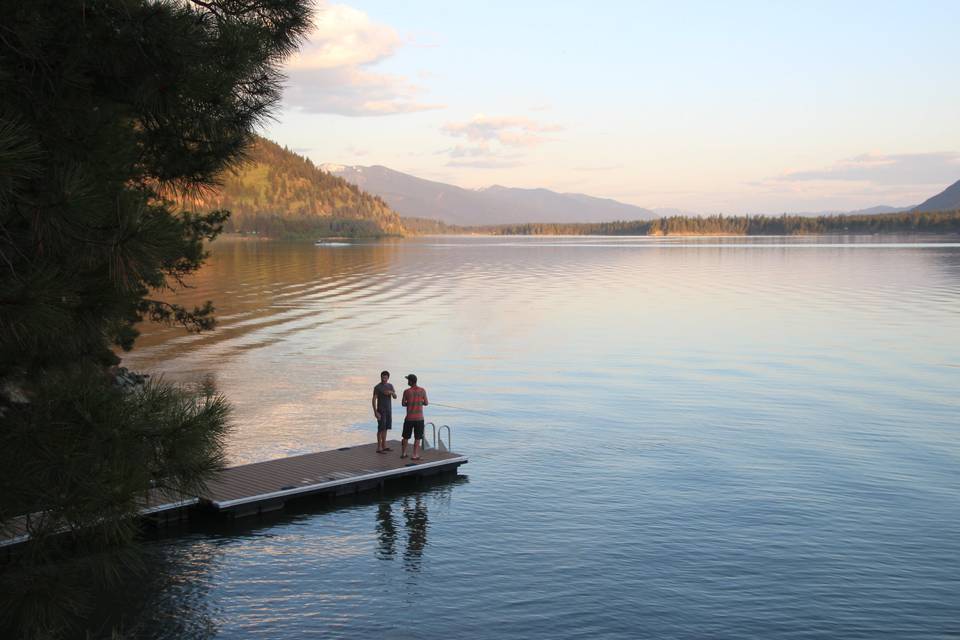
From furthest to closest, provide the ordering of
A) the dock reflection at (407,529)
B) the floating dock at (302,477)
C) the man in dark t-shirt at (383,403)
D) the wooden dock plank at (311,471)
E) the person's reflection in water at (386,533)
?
the man in dark t-shirt at (383,403)
the wooden dock plank at (311,471)
the floating dock at (302,477)
the person's reflection in water at (386,533)
the dock reflection at (407,529)

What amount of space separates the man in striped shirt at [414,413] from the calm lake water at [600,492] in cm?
160

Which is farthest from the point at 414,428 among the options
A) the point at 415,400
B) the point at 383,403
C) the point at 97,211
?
the point at 97,211

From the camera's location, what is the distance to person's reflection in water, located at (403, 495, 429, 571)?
732 inches

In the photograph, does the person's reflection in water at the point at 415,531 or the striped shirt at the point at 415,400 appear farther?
the striped shirt at the point at 415,400

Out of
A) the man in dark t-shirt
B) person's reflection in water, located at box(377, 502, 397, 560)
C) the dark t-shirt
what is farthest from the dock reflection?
the dark t-shirt

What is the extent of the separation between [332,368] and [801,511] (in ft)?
87.2

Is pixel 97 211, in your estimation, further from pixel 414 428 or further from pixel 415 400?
pixel 414 428

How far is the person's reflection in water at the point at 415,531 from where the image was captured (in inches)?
732

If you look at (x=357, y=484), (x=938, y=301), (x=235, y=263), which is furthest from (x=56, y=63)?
(x=235, y=263)

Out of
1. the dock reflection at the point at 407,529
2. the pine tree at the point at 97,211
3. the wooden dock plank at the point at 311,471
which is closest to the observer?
the pine tree at the point at 97,211

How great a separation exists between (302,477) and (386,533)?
356cm

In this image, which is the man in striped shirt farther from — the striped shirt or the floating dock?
the floating dock

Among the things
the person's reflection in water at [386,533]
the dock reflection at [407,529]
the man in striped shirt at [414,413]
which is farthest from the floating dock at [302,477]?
the person's reflection in water at [386,533]

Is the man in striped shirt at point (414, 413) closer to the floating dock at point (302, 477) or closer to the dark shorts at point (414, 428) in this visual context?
the dark shorts at point (414, 428)
